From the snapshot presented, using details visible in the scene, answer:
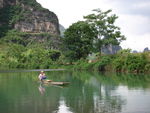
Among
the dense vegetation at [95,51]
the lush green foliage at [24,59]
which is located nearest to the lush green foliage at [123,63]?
the dense vegetation at [95,51]

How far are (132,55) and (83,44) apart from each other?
847 inches

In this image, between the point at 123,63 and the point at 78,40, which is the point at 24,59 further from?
the point at 123,63

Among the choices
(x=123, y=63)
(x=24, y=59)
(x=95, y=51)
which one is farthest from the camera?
(x=24, y=59)

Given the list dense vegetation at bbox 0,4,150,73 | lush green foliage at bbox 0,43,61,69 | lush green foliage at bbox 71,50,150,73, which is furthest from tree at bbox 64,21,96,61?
lush green foliage at bbox 0,43,61,69

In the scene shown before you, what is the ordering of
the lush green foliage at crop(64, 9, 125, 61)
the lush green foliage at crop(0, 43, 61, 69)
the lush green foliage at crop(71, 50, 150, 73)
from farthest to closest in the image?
1. the lush green foliage at crop(0, 43, 61, 69)
2. the lush green foliage at crop(64, 9, 125, 61)
3. the lush green foliage at crop(71, 50, 150, 73)

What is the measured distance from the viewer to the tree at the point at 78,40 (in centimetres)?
7552

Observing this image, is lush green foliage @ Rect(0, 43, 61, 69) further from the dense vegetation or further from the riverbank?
the riverbank

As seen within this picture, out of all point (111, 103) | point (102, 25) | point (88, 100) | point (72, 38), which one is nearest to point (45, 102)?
point (88, 100)

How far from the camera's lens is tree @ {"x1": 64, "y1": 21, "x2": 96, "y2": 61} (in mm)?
75519

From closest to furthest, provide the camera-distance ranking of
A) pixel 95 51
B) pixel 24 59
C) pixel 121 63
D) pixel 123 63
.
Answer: pixel 123 63, pixel 121 63, pixel 95 51, pixel 24 59

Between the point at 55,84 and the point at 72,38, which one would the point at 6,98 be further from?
the point at 72,38

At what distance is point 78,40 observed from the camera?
261 ft

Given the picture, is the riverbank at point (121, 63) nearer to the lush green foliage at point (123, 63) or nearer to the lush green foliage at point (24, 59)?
the lush green foliage at point (123, 63)

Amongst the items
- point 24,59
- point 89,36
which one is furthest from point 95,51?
point 24,59
